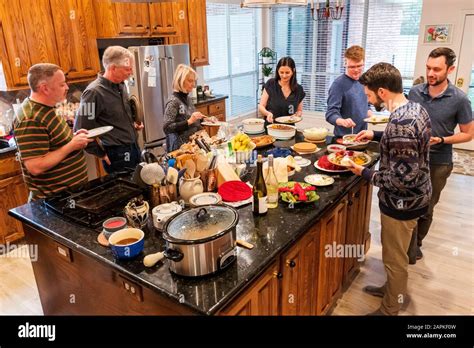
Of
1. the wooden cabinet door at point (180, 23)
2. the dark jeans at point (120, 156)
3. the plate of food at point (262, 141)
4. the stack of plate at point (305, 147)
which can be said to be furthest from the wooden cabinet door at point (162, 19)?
the stack of plate at point (305, 147)

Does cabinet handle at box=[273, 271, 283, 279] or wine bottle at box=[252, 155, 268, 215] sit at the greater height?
wine bottle at box=[252, 155, 268, 215]

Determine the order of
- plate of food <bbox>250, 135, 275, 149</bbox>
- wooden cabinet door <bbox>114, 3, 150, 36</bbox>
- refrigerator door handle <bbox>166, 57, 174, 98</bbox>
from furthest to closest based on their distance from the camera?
refrigerator door handle <bbox>166, 57, 174, 98</bbox> < wooden cabinet door <bbox>114, 3, 150, 36</bbox> < plate of food <bbox>250, 135, 275, 149</bbox>

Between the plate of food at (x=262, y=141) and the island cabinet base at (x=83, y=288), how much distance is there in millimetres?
1601

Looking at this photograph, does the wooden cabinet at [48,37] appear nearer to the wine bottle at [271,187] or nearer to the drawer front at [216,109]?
the drawer front at [216,109]

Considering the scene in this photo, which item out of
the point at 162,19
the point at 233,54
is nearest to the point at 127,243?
the point at 162,19

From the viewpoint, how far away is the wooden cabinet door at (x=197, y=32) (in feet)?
16.5

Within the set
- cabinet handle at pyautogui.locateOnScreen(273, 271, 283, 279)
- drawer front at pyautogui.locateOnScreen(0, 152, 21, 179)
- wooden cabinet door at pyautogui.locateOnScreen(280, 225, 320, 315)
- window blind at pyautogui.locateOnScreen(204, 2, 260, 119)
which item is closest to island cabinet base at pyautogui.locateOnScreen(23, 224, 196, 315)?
cabinet handle at pyautogui.locateOnScreen(273, 271, 283, 279)

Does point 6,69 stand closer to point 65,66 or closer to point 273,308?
point 65,66

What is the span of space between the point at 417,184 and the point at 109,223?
1.65 meters

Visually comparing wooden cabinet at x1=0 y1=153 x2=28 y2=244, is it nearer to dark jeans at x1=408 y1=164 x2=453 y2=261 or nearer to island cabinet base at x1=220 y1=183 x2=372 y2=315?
island cabinet base at x1=220 y1=183 x2=372 y2=315

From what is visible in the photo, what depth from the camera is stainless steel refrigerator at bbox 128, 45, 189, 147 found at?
4348mm

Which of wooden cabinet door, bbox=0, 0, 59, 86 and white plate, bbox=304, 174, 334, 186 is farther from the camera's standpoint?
wooden cabinet door, bbox=0, 0, 59, 86

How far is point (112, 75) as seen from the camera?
300 centimetres

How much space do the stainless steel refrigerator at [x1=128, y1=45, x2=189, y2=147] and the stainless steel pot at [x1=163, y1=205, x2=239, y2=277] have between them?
2.96m
